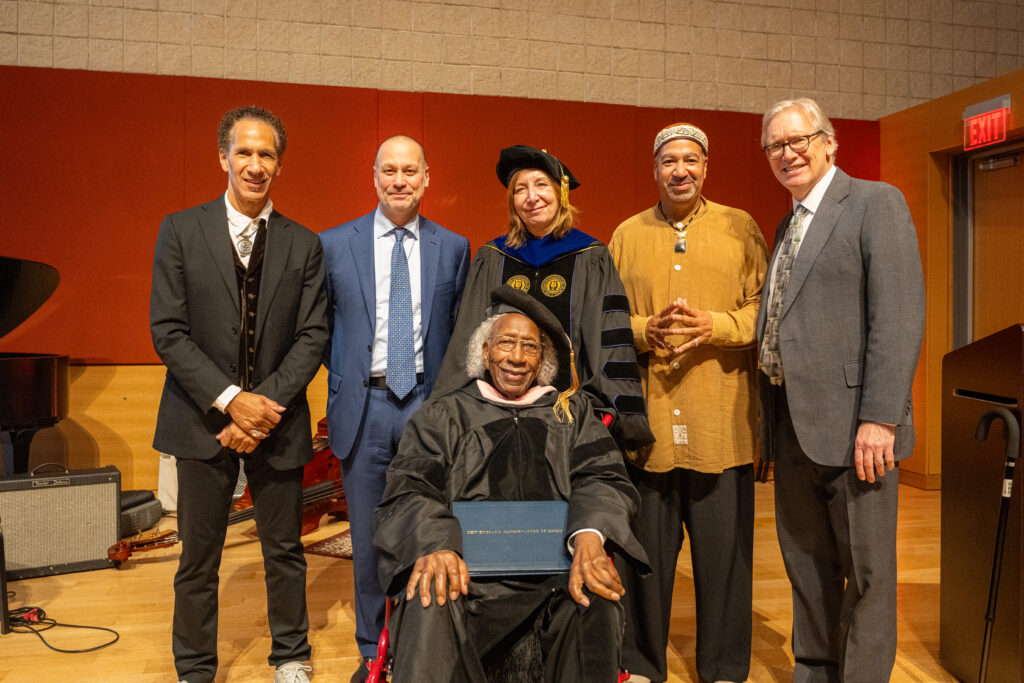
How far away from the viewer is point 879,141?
625 cm

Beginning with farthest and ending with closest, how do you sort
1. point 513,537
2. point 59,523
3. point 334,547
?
1. point 334,547
2. point 59,523
3. point 513,537

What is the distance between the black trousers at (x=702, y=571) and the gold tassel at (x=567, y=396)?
484 millimetres

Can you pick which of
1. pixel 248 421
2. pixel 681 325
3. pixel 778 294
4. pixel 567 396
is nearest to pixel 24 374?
pixel 248 421

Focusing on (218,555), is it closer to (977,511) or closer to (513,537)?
(513,537)

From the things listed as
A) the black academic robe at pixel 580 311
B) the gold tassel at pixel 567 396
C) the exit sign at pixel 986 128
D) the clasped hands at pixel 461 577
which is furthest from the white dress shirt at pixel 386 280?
the exit sign at pixel 986 128

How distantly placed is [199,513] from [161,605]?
127cm

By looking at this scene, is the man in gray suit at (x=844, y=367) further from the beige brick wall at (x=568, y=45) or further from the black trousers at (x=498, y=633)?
the beige brick wall at (x=568, y=45)

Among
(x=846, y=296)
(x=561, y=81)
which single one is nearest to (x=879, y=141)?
(x=561, y=81)

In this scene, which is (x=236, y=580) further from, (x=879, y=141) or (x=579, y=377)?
(x=879, y=141)

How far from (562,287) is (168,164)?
3.79 metres

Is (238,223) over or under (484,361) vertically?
over

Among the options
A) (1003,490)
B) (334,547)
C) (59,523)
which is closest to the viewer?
(1003,490)

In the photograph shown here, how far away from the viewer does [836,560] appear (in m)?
2.38

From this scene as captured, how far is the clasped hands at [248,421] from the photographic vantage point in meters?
2.35
